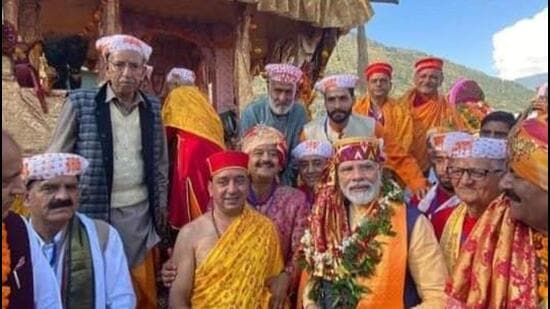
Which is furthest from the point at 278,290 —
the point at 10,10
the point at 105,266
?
the point at 10,10

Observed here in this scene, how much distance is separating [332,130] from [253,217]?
1631mm

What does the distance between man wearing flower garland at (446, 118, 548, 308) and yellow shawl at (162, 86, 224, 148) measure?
3.01 meters

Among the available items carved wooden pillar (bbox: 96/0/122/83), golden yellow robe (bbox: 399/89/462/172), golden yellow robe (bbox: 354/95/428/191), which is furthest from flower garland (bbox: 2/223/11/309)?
carved wooden pillar (bbox: 96/0/122/83)

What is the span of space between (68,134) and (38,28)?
585cm

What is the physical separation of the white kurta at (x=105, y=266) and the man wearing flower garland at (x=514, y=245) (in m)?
1.77

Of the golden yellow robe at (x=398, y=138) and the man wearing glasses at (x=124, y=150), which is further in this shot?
the golden yellow robe at (x=398, y=138)

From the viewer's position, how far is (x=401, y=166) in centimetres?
604

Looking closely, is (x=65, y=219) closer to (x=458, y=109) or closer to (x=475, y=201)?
(x=475, y=201)

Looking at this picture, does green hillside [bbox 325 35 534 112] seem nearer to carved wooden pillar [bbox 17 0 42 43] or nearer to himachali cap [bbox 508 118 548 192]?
carved wooden pillar [bbox 17 0 42 43]

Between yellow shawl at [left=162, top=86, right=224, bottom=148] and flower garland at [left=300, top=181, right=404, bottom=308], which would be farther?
yellow shawl at [left=162, top=86, right=224, bottom=148]

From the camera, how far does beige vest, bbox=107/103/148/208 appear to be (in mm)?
4465

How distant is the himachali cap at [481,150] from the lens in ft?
11.8

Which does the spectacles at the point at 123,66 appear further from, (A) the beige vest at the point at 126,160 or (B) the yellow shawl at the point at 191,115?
(B) the yellow shawl at the point at 191,115

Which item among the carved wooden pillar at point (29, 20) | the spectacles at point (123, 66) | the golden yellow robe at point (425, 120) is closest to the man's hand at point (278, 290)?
the spectacles at point (123, 66)
